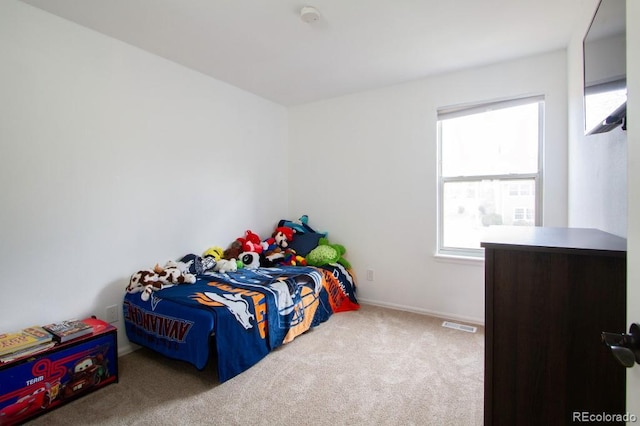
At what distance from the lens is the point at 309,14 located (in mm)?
1924

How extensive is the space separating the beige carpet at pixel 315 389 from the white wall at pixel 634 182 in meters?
1.27

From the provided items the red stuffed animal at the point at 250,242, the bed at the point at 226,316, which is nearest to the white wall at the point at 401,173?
the red stuffed animal at the point at 250,242

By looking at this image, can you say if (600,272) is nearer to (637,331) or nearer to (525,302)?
(525,302)

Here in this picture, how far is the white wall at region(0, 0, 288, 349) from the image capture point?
→ 1842mm

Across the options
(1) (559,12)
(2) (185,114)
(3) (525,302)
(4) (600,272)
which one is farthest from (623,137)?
(2) (185,114)

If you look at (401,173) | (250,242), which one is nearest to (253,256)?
(250,242)

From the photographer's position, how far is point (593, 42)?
1.28 metres

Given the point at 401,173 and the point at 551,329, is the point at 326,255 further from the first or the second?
the point at 551,329

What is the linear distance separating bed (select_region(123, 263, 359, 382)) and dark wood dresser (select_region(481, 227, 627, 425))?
1524 millimetres

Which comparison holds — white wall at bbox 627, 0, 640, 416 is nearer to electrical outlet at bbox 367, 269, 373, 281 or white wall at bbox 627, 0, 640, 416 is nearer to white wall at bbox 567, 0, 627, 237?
white wall at bbox 567, 0, 627, 237

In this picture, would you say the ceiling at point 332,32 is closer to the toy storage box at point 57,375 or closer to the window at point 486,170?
the window at point 486,170

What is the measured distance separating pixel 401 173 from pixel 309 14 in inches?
71.3

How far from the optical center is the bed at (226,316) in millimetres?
1937

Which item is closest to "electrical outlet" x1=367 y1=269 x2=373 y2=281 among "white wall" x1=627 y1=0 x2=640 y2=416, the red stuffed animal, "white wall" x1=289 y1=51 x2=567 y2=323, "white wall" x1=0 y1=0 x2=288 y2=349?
"white wall" x1=289 y1=51 x2=567 y2=323
